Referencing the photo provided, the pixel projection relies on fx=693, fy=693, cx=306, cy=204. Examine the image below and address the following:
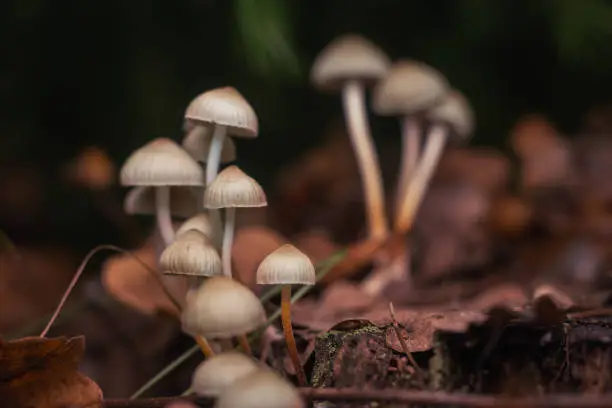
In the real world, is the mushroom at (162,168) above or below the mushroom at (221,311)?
above

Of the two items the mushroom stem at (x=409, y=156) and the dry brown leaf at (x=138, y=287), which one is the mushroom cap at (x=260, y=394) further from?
the mushroom stem at (x=409, y=156)

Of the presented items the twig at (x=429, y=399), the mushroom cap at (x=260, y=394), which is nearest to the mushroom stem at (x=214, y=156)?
the twig at (x=429, y=399)

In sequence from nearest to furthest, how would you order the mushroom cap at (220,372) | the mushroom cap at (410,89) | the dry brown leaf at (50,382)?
the mushroom cap at (220,372) < the dry brown leaf at (50,382) < the mushroom cap at (410,89)

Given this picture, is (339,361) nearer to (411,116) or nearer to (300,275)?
(300,275)

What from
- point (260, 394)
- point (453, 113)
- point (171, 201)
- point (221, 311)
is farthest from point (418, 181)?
point (260, 394)

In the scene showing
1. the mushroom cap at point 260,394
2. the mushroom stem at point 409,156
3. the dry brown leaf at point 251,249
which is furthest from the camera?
the mushroom stem at point 409,156

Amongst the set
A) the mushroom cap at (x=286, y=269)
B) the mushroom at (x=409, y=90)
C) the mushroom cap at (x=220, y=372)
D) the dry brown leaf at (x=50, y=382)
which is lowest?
the dry brown leaf at (x=50, y=382)

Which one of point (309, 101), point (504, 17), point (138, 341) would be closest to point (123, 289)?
point (138, 341)
